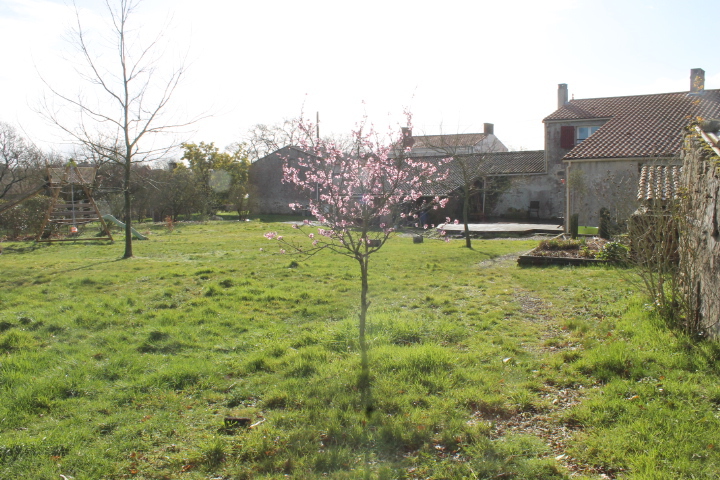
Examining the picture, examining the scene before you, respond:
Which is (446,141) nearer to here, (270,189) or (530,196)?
(530,196)

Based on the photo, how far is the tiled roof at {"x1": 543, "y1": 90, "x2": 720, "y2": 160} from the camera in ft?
74.1

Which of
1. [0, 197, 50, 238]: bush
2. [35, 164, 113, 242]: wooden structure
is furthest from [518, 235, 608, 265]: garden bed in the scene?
[0, 197, 50, 238]: bush

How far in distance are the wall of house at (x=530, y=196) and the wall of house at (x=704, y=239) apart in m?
27.7

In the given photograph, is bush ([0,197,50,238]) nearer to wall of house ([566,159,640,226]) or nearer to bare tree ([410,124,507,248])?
bare tree ([410,124,507,248])

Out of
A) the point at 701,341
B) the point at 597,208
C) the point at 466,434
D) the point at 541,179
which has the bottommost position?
the point at 466,434

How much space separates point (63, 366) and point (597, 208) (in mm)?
23418

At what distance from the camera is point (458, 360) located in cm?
548

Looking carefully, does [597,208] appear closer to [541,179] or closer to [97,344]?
[541,179]

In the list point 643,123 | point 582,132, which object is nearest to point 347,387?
point 643,123

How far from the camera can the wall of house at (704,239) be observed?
16.2ft

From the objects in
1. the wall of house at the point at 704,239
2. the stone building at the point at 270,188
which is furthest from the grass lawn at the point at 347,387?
the stone building at the point at 270,188

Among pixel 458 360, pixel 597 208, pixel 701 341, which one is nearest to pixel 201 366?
pixel 458 360

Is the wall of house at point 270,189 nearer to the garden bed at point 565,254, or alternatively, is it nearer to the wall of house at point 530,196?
the wall of house at point 530,196

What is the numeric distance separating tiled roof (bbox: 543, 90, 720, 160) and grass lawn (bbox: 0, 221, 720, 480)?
635 inches
